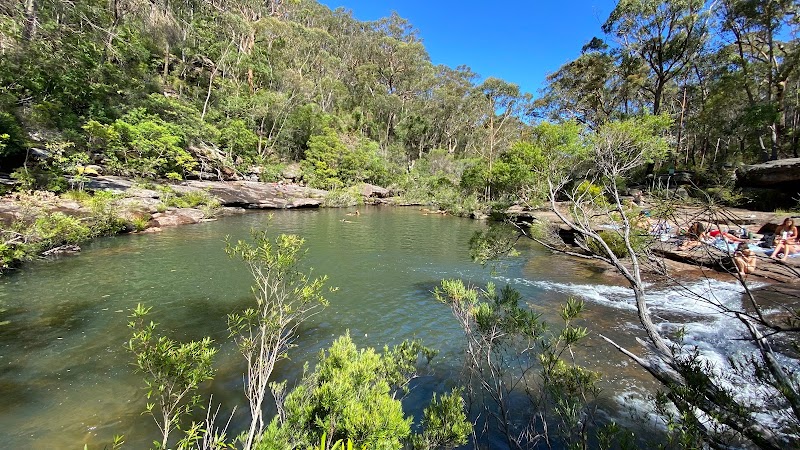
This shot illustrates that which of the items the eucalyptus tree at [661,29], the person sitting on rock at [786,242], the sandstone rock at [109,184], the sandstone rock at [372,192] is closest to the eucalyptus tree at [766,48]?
the eucalyptus tree at [661,29]

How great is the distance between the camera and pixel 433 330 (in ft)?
29.4

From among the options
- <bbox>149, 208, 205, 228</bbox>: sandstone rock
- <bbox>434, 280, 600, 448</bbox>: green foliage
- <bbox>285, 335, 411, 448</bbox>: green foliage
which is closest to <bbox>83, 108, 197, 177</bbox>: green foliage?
<bbox>149, 208, 205, 228</bbox>: sandstone rock

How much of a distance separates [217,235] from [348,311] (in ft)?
41.2

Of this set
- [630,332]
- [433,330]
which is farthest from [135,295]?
[630,332]

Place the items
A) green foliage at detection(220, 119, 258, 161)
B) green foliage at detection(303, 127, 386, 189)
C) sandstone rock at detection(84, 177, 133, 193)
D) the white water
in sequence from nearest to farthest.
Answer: the white water
sandstone rock at detection(84, 177, 133, 193)
green foliage at detection(220, 119, 258, 161)
green foliage at detection(303, 127, 386, 189)

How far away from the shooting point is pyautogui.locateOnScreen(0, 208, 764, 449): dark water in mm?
5418

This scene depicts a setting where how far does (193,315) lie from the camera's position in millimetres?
9094

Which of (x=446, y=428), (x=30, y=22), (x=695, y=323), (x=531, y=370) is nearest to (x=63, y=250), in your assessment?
(x=30, y=22)

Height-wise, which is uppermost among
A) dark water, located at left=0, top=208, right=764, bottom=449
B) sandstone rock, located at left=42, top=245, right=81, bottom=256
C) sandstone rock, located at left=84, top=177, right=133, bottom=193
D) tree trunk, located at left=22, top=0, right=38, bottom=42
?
tree trunk, located at left=22, top=0, right=38, bottom=42

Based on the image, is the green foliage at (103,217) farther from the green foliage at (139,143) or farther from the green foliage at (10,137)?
the green foliage at (139,143)

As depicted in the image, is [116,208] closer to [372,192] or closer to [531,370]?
[531,370]

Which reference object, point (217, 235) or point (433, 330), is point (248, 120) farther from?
point (433, 330)

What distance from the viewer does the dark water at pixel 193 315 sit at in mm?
5418

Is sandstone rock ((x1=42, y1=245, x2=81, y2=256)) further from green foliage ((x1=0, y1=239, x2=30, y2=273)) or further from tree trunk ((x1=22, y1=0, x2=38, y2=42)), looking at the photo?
tree trunk ((x1=22, y1=0, x2=38, y2=42))
